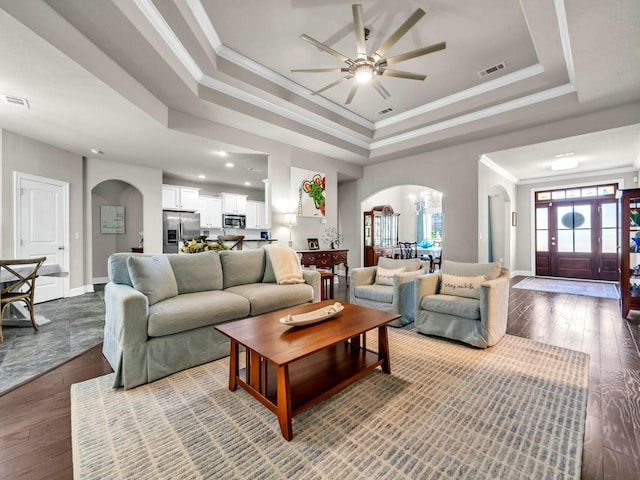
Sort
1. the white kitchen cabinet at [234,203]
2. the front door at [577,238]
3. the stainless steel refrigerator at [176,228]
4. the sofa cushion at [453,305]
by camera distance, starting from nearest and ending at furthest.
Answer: the sofa cushion at [453,305] < the front door at [577,238] < the stainless steel refrigerator at [176,228] < the white kitchen cabinet at [234,203]

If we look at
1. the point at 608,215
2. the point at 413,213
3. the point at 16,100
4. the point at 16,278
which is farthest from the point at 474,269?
the point at 413,213

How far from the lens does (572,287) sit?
614 centimetres

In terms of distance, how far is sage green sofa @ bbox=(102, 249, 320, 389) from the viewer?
2141 mm

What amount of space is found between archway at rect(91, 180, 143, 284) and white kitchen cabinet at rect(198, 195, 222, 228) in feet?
4.78

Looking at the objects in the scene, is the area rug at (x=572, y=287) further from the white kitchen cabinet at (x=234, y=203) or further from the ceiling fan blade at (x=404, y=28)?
the white kitchen cabinet at (x=234, y=203)

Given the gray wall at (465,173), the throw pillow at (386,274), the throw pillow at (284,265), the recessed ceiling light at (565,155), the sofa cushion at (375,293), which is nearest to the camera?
the throw pillow at (284,265)

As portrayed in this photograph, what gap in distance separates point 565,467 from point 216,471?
66.4 inches

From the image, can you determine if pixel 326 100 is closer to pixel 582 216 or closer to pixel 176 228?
pixel 176 228

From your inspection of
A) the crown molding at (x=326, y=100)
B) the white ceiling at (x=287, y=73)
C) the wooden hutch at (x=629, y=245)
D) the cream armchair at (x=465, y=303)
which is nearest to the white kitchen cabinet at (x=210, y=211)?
the white ceiling at (x=287, y=73)

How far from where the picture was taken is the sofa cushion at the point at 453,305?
9.35 ft

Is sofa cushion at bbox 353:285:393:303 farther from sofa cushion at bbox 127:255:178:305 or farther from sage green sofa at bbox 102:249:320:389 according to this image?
sofa cushion at bbox 127:255:178:305

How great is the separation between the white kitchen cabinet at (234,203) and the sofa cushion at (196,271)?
210 inches

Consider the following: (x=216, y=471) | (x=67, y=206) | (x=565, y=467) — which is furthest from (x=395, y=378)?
(x=67, y=206)

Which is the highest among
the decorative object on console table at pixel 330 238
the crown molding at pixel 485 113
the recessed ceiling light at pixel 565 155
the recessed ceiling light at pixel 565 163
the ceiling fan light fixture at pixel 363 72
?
the crown molding at pixel 485 113
